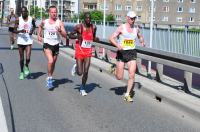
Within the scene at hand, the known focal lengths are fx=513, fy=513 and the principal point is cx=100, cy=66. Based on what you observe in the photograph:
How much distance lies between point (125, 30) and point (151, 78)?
3.57 metres

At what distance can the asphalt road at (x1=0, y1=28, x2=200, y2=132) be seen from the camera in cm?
789

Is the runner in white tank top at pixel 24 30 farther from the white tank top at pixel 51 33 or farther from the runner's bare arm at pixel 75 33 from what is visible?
the runner's bare arm at pixel 75 33

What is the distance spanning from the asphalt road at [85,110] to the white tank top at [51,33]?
3.71ft

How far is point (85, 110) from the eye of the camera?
9305 millimetres

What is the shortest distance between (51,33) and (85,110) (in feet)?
9.61

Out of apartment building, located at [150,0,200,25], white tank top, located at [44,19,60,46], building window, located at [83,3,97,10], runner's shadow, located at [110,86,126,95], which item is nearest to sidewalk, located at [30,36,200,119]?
runner's shadow, located at [110,86,126,95]

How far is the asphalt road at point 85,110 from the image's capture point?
789cm

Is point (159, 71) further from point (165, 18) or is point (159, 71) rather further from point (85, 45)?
point (165, 18)

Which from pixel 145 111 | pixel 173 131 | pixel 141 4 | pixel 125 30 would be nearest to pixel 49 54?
pixel 125 30

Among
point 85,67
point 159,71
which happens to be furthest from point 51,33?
point 159,71

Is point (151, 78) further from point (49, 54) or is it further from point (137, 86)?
point (49, 54)

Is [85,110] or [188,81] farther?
[188,81]

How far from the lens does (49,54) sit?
1177cm

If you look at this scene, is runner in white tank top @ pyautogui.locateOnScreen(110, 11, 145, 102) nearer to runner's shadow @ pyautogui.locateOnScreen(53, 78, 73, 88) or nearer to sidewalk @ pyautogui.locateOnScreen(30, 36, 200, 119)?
sidewalk @ pyautogui.locateOnScreen(30, 36, 200, 119)
